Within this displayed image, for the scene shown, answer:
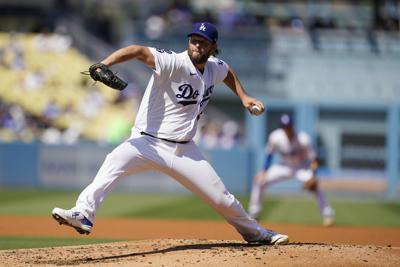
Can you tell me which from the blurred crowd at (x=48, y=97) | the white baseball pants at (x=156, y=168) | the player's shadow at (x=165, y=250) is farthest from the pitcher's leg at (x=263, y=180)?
the blurred crowd at (x=48, y=97)

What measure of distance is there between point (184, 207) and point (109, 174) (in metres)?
8.88

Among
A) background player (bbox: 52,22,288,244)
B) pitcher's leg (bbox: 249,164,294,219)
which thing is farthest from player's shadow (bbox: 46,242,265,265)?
pitcher's leg (bbox: 249,164,294,219)

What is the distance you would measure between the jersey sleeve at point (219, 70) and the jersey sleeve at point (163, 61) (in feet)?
2.13

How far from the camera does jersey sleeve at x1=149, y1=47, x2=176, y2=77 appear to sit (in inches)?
278

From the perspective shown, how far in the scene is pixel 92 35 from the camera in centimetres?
2788

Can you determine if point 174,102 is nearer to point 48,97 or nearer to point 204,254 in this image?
point 204,254

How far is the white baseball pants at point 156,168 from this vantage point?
7172mm

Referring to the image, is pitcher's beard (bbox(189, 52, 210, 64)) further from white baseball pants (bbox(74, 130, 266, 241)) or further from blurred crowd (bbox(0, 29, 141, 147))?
blurred crowd (bbox(0, 29, 141, 147))

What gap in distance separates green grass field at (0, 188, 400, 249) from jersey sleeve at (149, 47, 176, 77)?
21.7 ft

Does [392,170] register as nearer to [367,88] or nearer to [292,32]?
[367,88]

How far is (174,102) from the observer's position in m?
7.37

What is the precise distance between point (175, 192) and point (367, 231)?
8.78 meters

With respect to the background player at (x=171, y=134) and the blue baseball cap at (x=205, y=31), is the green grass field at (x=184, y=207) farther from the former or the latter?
the blue baseball cap at (x=205, y=31)

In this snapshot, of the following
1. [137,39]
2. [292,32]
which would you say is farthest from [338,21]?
[137,39]
